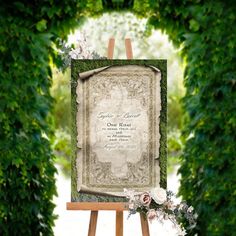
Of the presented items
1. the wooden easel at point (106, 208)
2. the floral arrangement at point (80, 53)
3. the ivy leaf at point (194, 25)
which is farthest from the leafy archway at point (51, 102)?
the wooden easel at point (106, 208)

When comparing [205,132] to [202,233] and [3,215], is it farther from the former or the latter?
[3,215]

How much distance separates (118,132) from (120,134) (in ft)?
0.04

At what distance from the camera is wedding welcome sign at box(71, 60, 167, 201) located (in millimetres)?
3432

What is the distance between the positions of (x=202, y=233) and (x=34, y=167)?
958 millimetres

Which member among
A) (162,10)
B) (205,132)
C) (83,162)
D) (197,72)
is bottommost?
(83,162)

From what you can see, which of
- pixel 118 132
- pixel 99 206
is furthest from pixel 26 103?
pixel 99 206

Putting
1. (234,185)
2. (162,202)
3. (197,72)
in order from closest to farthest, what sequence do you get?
1. (162,202)
2. (234,185)
3. (197,72)

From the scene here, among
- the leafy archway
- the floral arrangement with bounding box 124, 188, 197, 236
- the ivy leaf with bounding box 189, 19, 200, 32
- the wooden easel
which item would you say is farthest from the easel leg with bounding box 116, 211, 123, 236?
the ivy leaf with bounding box 189, 19, 200, 32

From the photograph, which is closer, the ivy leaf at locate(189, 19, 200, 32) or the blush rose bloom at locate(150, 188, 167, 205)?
the blush rose bloom at locate(150, 188, 167, 205)

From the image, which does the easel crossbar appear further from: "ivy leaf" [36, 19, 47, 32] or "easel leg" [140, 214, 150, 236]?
"ivy leaf" [36, 19, 47, 32]

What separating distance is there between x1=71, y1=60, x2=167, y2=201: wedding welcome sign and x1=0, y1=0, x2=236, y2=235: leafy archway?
387mm

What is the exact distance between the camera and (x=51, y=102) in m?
4.10

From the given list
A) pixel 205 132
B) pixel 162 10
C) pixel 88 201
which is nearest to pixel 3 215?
pixel 88 201

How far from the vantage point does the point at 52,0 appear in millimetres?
3922
